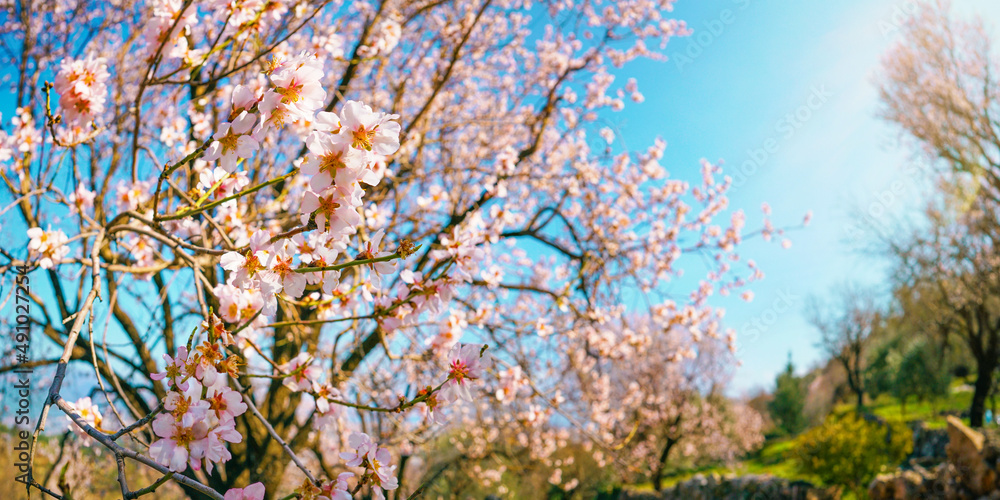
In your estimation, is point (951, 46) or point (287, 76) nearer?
point (287, 76)

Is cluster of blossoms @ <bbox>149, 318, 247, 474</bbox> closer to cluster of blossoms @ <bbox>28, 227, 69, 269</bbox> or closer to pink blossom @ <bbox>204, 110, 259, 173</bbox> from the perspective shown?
pink blossom @ <bbox>204, 110, 259, 173</bbox>

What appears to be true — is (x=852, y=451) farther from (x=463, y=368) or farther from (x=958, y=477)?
(x=463, y=368)

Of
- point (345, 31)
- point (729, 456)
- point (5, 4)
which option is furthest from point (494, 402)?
point (729, 456)

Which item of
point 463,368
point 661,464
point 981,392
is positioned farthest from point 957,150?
point 463,368

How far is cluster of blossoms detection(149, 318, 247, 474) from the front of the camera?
2.87 ft

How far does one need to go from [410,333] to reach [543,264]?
4.07m

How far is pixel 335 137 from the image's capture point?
0.86 meters

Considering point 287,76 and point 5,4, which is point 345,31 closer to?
point 5,4

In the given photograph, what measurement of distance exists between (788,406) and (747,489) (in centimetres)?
1367

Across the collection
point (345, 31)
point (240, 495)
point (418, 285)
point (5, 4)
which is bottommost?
point (240, 495)

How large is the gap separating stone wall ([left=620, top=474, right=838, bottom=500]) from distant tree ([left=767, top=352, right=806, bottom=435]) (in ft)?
41.3

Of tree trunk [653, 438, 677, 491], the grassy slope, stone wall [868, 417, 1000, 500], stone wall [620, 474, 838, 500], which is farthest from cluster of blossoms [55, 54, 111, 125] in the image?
the grassy slope

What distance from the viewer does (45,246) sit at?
162 cm

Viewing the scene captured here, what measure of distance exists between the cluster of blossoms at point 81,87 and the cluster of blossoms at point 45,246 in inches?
18.0
